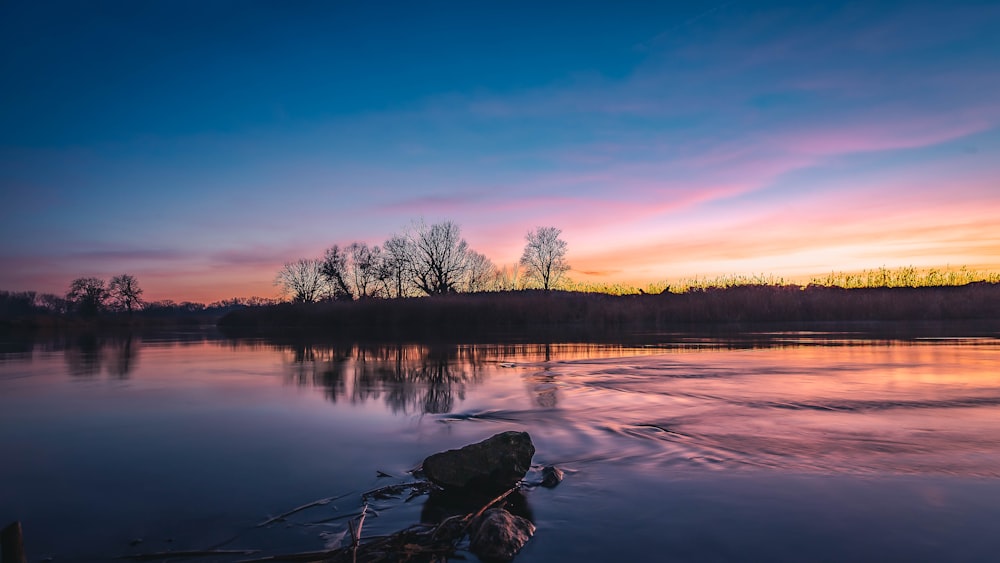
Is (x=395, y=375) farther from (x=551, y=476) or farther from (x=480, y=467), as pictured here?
(x=480, y=467)

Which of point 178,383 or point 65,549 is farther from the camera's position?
point 178,383

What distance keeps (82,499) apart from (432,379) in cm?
809

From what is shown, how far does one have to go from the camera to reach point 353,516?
435 centimetres

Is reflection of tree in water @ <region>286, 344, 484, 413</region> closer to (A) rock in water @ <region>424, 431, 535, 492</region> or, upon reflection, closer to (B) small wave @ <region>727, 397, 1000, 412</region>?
(A) rock in water @ <region>424, 431, 535, 492</region>

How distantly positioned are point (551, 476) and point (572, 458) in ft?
2.83

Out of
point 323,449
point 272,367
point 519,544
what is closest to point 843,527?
point 519,544

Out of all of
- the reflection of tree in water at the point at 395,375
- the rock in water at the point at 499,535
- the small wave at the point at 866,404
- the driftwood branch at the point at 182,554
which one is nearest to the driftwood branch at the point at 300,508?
the driftwood branch at the point at 182,554

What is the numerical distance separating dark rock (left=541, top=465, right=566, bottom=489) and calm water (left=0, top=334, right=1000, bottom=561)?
0.27 ft

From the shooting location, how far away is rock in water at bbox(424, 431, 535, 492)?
188 inches

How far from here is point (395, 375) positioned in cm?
1349

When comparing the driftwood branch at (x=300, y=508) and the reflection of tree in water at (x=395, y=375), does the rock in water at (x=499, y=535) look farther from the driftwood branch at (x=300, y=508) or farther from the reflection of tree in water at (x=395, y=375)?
the reflection of tree in water at (x=395, y=375)

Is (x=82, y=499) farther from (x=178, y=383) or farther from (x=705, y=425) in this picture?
(x=178, y=383)

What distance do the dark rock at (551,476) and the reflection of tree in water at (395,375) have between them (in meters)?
3.89

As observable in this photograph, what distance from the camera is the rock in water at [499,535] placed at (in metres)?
3.63
